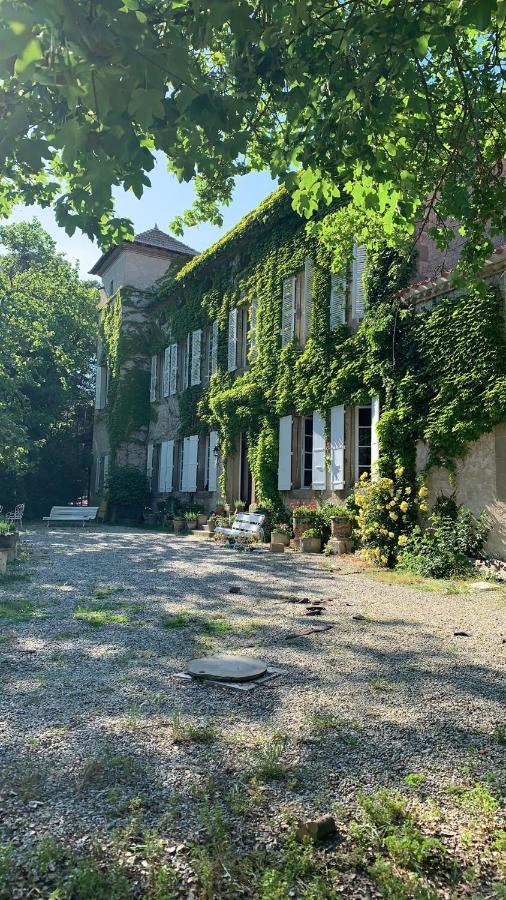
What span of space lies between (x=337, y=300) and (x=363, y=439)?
3073 mm

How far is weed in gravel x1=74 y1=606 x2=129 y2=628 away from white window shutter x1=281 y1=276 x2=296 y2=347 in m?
9.60

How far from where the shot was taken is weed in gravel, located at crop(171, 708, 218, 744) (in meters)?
3.06

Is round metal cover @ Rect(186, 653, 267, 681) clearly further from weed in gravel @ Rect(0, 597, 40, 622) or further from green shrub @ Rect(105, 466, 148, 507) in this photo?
green shrub @ Rect(105, 466, 148, 507)

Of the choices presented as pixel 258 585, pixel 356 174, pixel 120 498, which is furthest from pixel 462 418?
pixel 120 498

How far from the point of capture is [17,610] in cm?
631

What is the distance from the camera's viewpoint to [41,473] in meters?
28.2

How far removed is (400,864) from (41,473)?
2804 cm

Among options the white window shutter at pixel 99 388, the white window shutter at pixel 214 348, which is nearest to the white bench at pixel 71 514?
the white window shutter at pixel 99 388

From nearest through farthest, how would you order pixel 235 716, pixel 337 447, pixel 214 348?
pixel 235 716
pixel 337 447
pixel 214 348

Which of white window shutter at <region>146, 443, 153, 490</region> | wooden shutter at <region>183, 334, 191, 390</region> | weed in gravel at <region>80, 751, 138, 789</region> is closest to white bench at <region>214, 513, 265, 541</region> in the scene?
wooden shutter at <region>183, 334, 191, 390</region>

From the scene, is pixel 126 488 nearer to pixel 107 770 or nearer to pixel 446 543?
pixel 446 543

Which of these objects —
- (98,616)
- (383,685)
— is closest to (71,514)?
(98,616)

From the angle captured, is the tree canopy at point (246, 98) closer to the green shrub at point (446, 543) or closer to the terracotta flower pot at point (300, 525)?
the green shrub at point (446, 543)

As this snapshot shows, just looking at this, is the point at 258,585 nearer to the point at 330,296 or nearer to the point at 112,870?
the point at 112,870
